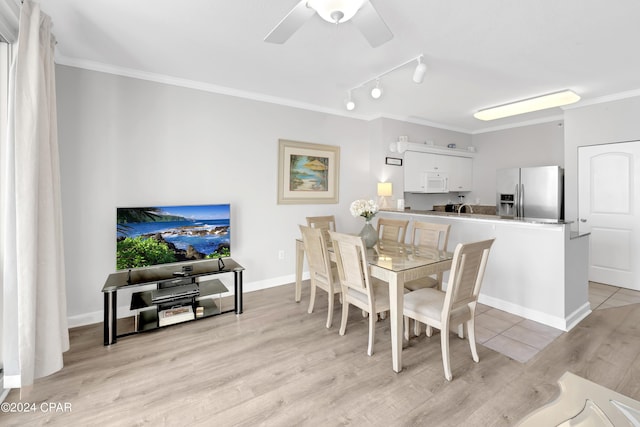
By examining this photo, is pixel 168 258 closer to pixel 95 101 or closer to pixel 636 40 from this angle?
pixel 95 101

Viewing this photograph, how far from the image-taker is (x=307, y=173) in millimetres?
4152

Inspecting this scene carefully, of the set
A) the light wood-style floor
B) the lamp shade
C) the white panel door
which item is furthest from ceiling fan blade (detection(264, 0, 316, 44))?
the white panel door

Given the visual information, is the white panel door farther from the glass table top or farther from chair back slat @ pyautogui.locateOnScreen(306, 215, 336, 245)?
chair back slat @ pyautogui.locateOnScreen(306, 215, 336, 245)

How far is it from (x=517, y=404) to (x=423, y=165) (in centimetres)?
406

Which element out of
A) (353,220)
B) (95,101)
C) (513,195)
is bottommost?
(353,220)

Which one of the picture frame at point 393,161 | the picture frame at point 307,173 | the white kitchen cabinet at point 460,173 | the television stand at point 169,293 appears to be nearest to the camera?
the television stand at point 169,293

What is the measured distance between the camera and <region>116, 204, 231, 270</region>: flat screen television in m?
2.73

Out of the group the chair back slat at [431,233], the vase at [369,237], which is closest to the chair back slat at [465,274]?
the chair back slat at [431,233]

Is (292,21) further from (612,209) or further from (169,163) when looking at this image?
(612,209)

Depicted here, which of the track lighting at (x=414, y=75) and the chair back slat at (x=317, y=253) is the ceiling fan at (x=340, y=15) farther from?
the chair back slat at (x=317, y=253)

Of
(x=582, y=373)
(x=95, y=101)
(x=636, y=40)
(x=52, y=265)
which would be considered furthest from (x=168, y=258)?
(x=636, y=40)

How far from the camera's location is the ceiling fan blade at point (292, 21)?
164cm

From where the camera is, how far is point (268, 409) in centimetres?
172

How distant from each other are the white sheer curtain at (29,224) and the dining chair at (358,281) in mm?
2030
